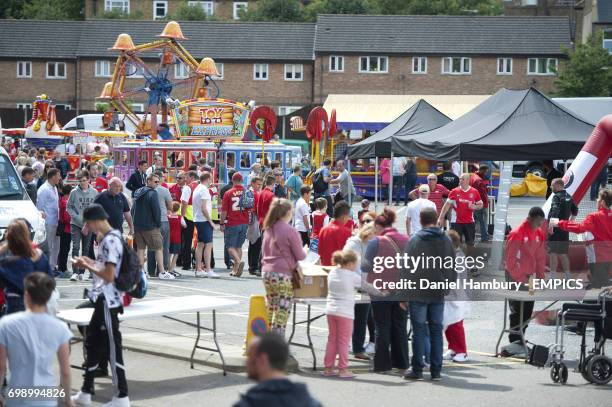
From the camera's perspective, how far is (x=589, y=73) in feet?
204

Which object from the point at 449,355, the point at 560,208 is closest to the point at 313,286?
the point at 449,355

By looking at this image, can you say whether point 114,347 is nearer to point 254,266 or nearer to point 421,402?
point 421,402

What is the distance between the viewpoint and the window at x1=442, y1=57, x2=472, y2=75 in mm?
72869

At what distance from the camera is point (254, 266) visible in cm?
2052

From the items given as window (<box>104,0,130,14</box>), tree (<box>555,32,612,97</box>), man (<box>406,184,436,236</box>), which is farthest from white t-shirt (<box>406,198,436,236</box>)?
window (<box>104,0,130,14</box>)

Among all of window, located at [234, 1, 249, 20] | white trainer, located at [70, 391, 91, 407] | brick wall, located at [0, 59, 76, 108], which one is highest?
window, located at [234, 1, 249, 20]

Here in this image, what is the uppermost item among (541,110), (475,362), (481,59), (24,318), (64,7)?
(64,7)

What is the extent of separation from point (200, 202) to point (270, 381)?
13992mm

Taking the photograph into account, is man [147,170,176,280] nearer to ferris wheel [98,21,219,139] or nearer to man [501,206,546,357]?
man [501,206,546,357]

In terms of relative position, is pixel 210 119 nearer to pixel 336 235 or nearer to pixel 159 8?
pixel 336 235

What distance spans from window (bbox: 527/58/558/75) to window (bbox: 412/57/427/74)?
21.9 feet

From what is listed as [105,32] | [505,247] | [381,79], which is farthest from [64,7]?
[505,247]

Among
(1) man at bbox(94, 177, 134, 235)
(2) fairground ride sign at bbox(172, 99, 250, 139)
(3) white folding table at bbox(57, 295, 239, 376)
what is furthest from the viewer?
(2) fairground ride sign at bbox(172, 99, 250, 139)

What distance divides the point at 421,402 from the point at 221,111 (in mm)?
24823
